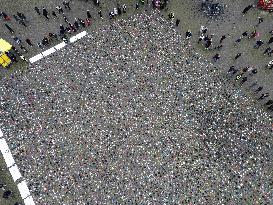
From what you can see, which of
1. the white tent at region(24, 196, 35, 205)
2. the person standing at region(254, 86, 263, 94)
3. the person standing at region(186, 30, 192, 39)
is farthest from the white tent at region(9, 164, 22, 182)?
the person standing at region(254, 86, 263, 94)

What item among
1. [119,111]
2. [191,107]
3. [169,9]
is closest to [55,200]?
[119,111]

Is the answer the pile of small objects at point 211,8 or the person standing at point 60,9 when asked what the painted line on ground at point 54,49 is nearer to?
the person standing at point 60,9

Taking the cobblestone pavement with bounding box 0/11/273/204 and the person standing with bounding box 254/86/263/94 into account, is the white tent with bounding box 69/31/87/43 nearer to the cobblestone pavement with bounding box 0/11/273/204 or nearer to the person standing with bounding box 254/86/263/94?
the cobblestone pavement with bounding box 0/11/273/204

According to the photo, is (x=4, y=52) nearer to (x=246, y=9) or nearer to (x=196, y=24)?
(x=196, y=24)

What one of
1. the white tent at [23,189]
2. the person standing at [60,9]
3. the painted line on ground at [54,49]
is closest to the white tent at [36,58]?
the painted line on ground at [54,49]

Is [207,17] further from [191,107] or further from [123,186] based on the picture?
[123,186]

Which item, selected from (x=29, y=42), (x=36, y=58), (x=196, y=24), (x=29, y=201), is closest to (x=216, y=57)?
(x=196, y=24)
